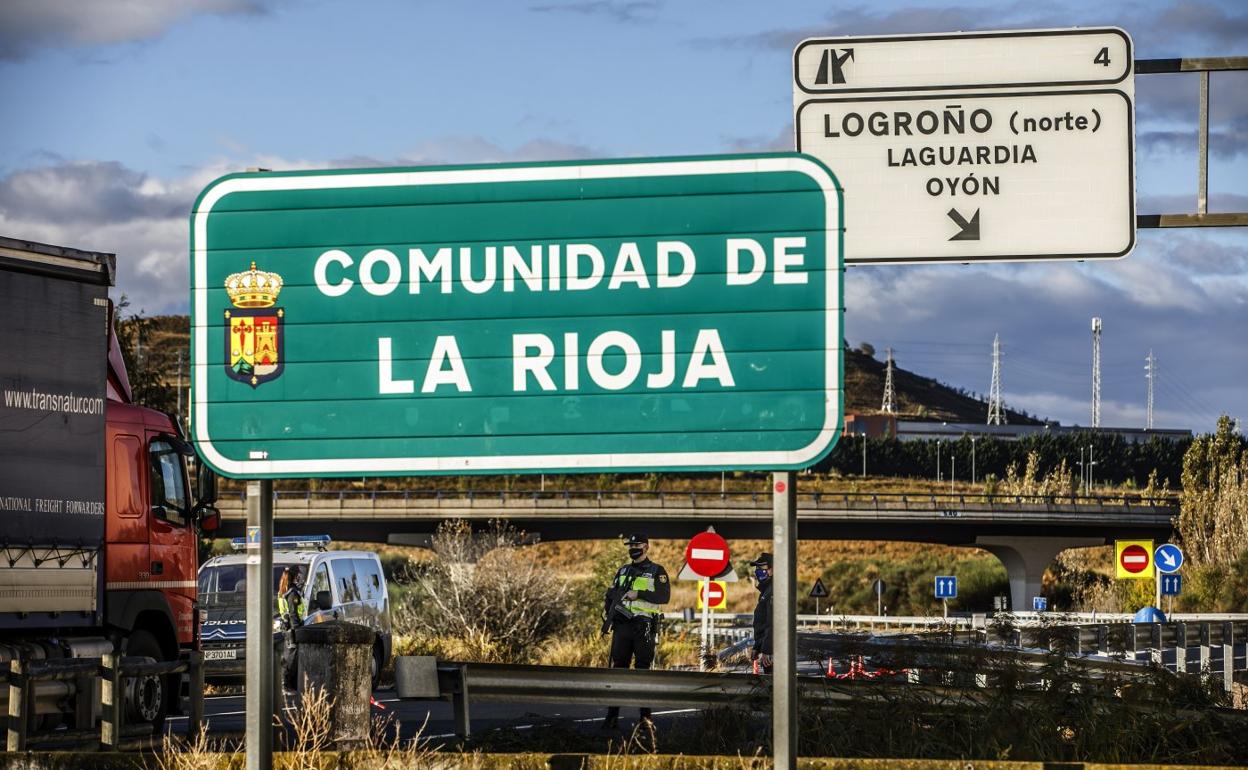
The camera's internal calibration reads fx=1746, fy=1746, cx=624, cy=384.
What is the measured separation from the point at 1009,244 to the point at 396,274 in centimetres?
494

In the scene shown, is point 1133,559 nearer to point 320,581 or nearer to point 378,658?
point 378,658

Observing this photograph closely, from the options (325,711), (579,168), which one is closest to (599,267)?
(579,168)

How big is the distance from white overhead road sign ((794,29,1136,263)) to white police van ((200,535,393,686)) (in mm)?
12134

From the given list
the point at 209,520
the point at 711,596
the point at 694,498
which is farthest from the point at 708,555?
the point at 694,498

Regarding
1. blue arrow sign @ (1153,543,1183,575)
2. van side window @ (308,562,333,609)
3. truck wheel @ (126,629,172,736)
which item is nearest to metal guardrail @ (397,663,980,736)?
truck wheel @ (126,629,172,736)

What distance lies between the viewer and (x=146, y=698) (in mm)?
15055

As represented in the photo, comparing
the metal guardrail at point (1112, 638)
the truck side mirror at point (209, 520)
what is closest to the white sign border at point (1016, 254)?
the metal guardrail at point (1112, 638)

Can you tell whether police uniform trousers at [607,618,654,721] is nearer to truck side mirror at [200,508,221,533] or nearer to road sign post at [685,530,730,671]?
truck side mirror at [200,508,221,533]

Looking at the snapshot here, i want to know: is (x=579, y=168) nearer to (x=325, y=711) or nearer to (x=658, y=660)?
(x=325, y=711)

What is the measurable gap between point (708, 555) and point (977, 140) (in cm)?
2067

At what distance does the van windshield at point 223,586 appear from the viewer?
23141 millimetres

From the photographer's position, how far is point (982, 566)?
87.9 meters

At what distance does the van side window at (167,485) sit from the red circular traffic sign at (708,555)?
15.7 m

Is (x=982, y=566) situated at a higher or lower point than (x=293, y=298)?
lower
